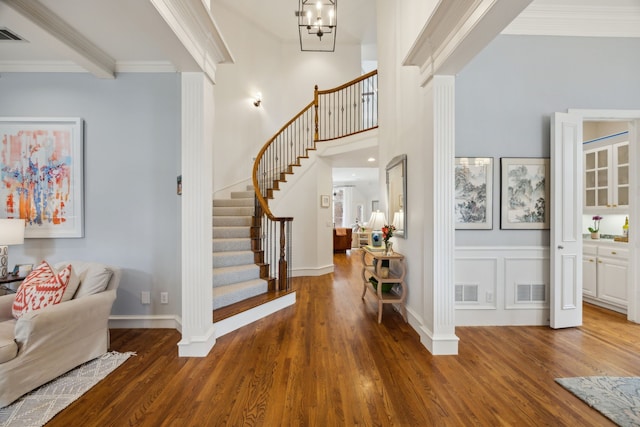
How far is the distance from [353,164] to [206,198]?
4.88 metres

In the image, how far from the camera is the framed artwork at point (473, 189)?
345cm

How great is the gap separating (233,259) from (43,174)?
7.72ft

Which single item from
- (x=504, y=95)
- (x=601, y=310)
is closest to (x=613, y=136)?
(x=504, y=95)

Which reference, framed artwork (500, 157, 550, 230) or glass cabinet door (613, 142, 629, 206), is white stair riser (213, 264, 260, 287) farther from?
glass cabinet door (613, 142, 629, 206)

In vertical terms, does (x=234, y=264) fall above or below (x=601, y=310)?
above

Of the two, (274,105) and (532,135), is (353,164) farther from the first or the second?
(532,135)

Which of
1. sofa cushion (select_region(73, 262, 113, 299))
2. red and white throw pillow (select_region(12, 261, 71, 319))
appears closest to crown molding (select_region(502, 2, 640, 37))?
→ sofa cushion (select_region(73, 262, 113, 299))

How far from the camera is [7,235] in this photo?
2.77 metres

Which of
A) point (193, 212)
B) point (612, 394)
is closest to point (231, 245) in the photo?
point (193, 212)

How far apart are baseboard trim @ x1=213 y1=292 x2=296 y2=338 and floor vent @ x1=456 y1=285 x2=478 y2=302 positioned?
2.22 metres

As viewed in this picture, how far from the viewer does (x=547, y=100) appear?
3492 mm

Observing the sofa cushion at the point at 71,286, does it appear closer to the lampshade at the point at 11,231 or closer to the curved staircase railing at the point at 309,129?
the lampshade at the point at 11,231

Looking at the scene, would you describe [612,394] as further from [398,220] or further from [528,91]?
[528,91]

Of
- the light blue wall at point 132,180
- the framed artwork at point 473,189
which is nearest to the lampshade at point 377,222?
the framed artwork at point 473,189
